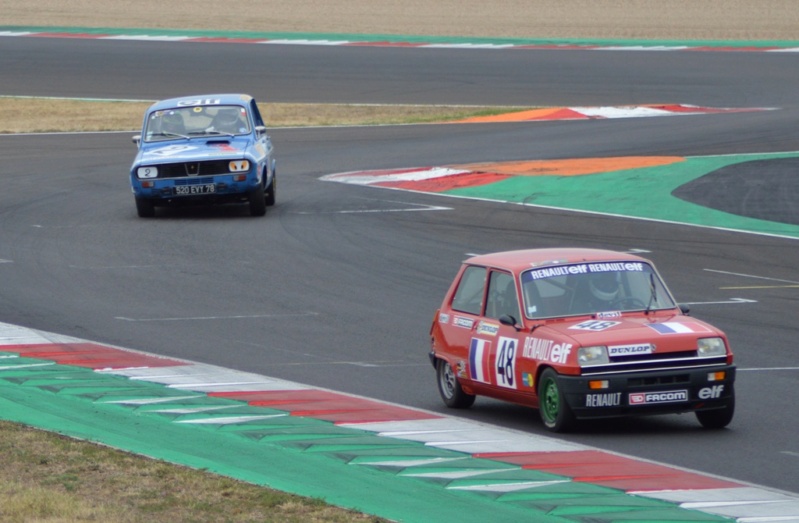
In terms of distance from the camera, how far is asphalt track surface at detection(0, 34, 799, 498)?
10.6 m

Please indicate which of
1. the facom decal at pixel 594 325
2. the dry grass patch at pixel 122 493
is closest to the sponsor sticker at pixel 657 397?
the facom decal at pixel 594 325

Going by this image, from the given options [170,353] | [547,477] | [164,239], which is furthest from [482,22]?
[547,477]

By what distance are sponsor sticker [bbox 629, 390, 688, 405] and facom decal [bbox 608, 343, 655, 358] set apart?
26 centimetres

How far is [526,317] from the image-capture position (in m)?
9.28

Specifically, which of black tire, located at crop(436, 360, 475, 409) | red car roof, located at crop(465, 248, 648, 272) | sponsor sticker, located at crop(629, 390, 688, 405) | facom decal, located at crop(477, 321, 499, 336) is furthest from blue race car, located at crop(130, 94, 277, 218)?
sponsor sticker, located at crop(629, 390, 688, 405)

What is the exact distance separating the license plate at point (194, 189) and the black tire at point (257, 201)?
590 millimetres

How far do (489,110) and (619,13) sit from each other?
25025 millimetres

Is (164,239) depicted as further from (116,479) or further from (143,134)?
(116,479)

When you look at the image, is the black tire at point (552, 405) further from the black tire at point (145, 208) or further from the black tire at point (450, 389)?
the black tire at point (145, 208)

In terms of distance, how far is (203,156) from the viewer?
20125mm

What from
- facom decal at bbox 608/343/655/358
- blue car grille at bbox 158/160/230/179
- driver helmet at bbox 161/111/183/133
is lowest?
blue car grille at bbox 158/160/230/179

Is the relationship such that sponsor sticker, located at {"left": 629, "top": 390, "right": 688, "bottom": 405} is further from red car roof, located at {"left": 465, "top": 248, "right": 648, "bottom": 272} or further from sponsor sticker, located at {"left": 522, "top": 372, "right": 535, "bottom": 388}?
red car roof, located at {"left": 465, "top": 248, "right": 648, "bottom": 272}

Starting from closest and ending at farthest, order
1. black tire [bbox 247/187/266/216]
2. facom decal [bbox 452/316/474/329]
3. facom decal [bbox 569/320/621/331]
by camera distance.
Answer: facom decal [bbox 569/320/621/331], facom decal [bbox 452/316/474/329], black tire [bbox 247/187/266/216]

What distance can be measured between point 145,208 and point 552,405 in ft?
42.1
